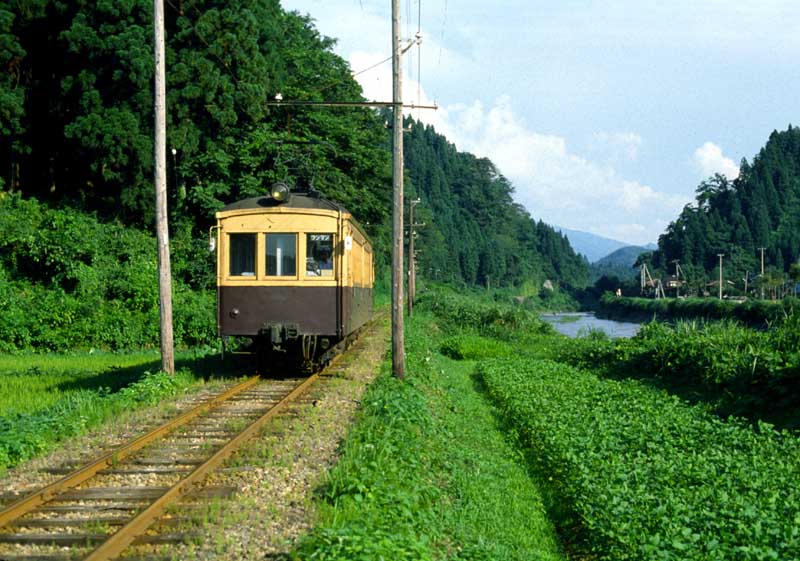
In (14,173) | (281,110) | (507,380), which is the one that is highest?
(281,110)

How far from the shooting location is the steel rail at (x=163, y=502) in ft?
18.2

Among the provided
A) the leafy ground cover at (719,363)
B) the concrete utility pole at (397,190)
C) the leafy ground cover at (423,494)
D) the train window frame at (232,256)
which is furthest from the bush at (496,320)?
the leafy ground cover at (423,494)

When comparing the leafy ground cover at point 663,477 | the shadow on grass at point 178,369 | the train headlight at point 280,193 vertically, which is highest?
the train headlight at point 280,193

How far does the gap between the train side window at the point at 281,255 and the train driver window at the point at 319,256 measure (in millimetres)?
249

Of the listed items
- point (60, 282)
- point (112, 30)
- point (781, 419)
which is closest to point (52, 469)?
point (781, 419)

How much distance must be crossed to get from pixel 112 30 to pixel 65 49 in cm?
275

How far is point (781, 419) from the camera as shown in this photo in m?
11.6

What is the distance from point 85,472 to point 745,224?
10855cm

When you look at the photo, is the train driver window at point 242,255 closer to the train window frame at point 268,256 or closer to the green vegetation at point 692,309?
the train window frame at point 268,256

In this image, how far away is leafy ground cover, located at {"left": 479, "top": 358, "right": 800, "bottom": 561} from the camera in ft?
21.2

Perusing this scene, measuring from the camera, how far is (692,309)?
72125 mm

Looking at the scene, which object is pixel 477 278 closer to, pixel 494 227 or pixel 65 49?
pixel 494 227

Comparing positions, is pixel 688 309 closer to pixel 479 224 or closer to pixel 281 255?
pixel 281 255

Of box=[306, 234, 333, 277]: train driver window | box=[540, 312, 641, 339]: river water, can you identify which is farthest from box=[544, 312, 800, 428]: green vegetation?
box=[540, 312, 641, 339]: river water
